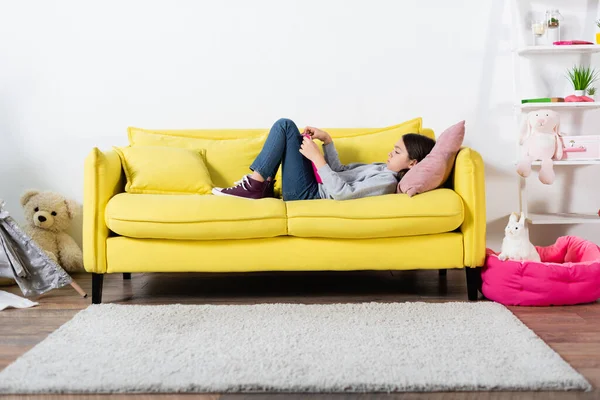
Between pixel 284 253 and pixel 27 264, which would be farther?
pixel 27 264

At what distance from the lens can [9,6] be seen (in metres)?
3.71

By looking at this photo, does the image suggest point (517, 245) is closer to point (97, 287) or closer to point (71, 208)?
point (97, 287)

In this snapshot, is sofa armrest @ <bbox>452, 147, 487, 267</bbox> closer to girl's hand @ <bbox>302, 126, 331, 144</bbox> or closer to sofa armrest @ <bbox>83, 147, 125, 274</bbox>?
girl's hand @ <bbox>302, 126, 331, 144</bbox>

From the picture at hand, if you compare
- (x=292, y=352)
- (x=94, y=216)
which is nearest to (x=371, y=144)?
(x=94, y=216)

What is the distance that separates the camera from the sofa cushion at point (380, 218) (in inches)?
106

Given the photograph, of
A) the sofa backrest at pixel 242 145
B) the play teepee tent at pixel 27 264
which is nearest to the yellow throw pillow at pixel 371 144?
the sofa backrest at pixel 242 145

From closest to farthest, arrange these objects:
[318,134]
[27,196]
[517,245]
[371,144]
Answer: [517,245] < [318,134] < [371,144] < [27,196]

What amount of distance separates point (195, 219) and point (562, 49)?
7.17 feet

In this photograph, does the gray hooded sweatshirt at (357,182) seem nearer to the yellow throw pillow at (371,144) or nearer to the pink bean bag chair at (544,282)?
the yellow throw pillow at (371,144)

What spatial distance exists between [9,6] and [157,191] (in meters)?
1.58

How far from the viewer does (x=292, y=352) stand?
2066 millimetres

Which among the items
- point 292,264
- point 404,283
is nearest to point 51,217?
point 292,264

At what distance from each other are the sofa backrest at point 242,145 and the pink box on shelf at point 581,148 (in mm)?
733

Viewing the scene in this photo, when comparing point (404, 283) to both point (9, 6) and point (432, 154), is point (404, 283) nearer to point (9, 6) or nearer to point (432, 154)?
point (432, 154)
